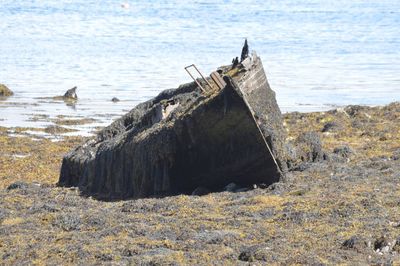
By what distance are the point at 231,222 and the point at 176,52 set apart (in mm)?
34418

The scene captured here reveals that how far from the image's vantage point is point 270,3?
92000mm

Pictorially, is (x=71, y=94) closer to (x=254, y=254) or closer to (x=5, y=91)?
(x=5, y=91)

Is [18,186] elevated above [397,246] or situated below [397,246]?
above

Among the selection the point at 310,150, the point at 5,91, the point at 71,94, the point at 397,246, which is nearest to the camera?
the point at 397,246

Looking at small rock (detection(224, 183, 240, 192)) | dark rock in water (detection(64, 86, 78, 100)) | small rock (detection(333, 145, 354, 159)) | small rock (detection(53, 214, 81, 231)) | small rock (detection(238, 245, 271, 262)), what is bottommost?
small rock (detection(238, 245, 271, 262))

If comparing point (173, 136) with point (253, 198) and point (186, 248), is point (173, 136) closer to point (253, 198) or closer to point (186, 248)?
point (253, 198)

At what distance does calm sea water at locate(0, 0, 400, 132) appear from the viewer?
1224 inches

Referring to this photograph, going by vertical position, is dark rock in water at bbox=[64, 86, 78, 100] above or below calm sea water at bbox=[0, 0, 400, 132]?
below

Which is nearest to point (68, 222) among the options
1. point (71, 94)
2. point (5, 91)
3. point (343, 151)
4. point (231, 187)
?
point (231, 187)

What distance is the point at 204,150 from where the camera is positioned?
14398mm

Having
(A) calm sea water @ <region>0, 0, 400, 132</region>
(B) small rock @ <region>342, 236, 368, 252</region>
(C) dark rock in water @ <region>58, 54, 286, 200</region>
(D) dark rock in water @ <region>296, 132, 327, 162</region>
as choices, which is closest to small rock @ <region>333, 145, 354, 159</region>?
(D) dark rock in water @ <region>296, 132, 327, 162</region>

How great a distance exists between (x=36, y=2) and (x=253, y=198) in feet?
268

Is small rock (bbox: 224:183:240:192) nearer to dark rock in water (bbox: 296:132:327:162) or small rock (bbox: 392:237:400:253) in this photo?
dark rock in water (bbox: 296:132:327:162)

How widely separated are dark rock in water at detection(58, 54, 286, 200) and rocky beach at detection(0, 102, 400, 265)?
0.55 metres
